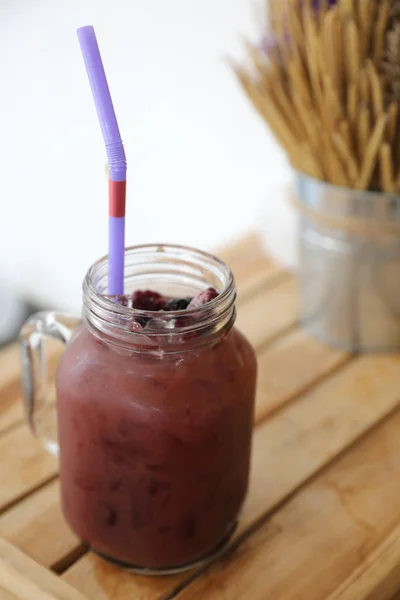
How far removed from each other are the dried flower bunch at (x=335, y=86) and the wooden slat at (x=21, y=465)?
1.22ft

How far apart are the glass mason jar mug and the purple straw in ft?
0.11

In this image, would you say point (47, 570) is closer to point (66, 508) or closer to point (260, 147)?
point (66, 508)

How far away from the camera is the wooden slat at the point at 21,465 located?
0.63 metres

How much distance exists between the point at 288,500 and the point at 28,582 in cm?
21

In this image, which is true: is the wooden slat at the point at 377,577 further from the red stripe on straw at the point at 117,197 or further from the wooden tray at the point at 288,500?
the red stripe on straw at the point at 117,197

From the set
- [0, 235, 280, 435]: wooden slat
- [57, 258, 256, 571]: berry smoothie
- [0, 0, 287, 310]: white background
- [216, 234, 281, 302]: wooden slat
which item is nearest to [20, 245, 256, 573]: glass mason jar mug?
[57, 258, 256, 571]: berry smoothie

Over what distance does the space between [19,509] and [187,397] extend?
201 millimetres

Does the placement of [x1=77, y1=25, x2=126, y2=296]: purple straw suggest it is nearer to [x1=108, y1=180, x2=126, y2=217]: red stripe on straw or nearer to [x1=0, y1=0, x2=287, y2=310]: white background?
[x1=108, y1=180, x2=126, y2=217]: red stripe on straw

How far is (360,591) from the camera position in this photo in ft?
1.76

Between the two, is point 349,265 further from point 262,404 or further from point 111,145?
point 111,145

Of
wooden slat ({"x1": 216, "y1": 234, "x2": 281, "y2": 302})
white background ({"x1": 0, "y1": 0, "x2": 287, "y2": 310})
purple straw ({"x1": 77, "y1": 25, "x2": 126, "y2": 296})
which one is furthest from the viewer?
white background ({"x1": 0, "y1": 0, "x2": 287, "y2": 310})

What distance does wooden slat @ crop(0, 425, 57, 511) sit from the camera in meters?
0.63

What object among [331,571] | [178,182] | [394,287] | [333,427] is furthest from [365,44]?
[178,182]

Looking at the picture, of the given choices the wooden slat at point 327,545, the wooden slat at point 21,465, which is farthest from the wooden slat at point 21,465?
the wooden slat at point 327,545
